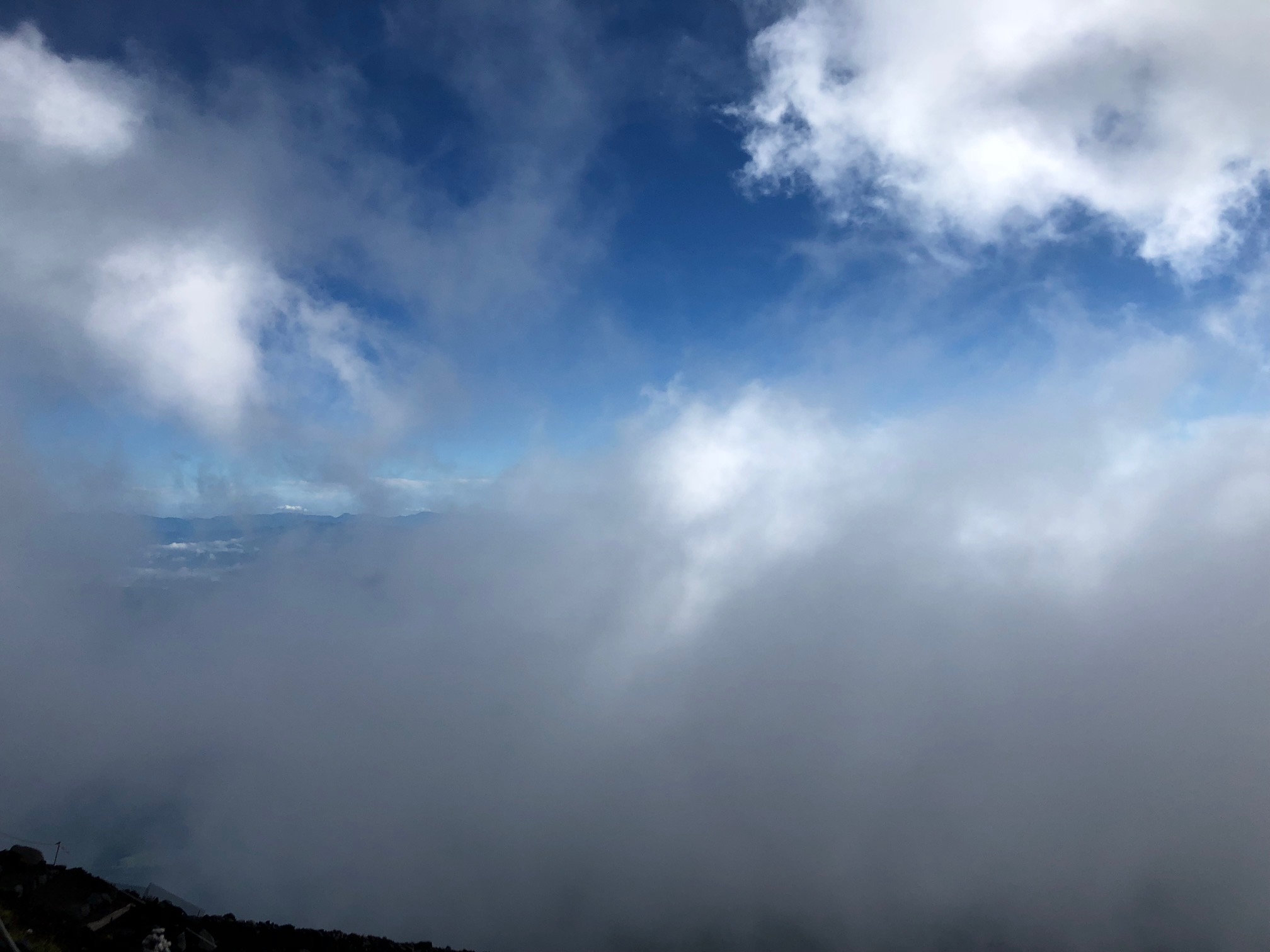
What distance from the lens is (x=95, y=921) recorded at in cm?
4719

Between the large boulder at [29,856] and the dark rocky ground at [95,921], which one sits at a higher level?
the large boulder at [29,856]

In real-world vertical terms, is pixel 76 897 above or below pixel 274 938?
above

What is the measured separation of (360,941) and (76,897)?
3249 cm

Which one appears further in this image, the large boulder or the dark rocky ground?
the large boulder

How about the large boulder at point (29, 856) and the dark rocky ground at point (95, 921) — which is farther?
the large boulder at point (29, 856)

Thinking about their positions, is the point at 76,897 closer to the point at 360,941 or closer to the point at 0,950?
the point at 0,950

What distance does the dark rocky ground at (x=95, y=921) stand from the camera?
4162cm

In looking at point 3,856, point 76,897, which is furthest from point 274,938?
point 3,856

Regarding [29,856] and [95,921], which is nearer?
[95,921]

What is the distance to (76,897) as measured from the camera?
49906 mm

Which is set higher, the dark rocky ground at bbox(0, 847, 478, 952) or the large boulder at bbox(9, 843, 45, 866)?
the large boulder at bbox(9, 843, 45, 866)

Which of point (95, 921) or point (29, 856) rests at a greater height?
point (29, 856)

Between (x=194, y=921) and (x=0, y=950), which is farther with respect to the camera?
(x=194, y=921)

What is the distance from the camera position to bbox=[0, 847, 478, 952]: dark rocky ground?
41625 mm
